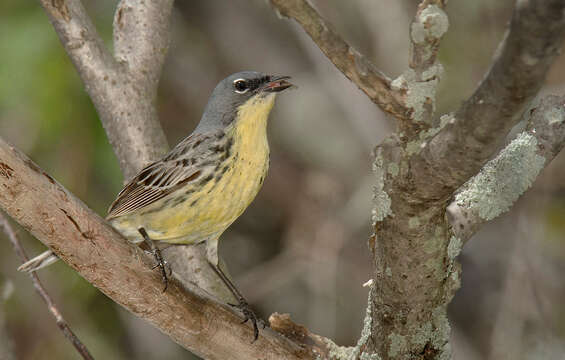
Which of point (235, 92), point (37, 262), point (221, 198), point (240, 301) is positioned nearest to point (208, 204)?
point (221, 198)

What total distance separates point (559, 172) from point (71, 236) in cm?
486

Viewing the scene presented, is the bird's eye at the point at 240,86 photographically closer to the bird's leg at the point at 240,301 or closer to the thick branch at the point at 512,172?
the bird's leg at the point at 240,301

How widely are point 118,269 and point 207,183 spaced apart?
1067 mm

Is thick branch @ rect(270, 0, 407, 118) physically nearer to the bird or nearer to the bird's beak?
the bird

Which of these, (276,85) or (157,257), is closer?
(157,257)

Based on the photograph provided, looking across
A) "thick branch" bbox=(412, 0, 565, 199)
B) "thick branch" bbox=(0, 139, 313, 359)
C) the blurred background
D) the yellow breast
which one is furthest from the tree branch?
"thick branch" bbox=(412, 0, 565, 199)

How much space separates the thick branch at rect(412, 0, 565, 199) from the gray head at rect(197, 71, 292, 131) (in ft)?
6.42

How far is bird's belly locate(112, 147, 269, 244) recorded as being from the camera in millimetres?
3895

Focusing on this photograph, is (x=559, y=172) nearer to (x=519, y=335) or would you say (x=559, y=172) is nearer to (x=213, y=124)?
(x=519, y=335)

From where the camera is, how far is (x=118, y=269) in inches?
116

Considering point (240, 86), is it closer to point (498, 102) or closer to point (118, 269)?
point (118, 269)

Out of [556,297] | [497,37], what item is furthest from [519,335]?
[497,37]

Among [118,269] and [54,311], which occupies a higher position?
[54,311]

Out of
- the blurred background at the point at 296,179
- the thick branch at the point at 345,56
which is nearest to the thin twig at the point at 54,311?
the blurred background at the point at 296,179
